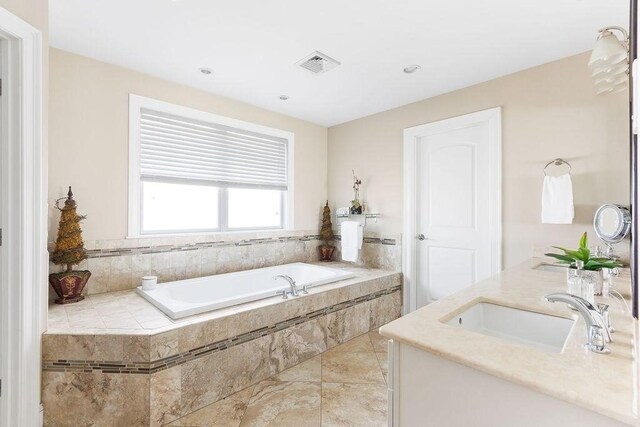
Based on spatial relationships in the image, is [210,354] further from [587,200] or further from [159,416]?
[587,200]

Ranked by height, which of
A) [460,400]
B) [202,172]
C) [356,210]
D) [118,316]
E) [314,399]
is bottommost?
[314,399]

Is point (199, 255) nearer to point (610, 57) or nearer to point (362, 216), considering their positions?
point (362, 216)

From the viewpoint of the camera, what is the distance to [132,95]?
2.59 m

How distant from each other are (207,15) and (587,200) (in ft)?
9.59

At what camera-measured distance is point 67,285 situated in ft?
7.06

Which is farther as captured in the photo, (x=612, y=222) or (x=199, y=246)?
(x=199, y=246)

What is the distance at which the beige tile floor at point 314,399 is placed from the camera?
1754mm

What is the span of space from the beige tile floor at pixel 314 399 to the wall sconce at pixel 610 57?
7.13 ft

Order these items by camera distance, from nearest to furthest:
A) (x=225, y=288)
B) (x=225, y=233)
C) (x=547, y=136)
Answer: (x=547, y=136), (x=225, y=288), (x=225, y=233)

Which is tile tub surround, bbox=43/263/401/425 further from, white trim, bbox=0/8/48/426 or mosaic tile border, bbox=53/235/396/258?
mosaic tile border, bbox=53/235/396/258

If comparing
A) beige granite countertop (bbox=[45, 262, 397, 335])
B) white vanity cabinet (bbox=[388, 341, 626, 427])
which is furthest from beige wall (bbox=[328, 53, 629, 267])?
white vanity cabinet (bbox=[388, 341, 626, 427])

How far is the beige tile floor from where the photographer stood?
5.75 feet

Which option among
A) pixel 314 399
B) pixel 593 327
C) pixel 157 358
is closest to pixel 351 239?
pixel 314 399

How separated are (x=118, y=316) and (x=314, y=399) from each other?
4.50ft
